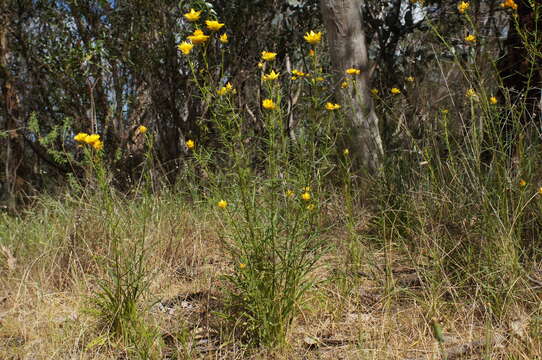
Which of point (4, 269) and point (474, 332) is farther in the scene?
point (4, 269)

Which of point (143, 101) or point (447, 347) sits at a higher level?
point (143, 101)

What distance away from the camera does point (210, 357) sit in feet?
5.64

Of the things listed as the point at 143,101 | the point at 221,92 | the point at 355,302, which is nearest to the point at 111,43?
the point at 143,101

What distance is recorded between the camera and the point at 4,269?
268 centimetres

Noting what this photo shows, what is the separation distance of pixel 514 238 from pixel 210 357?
50.7 inches

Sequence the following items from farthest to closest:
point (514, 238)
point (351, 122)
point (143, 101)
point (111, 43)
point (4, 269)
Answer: point (143, 101)
point (111, 43)
point (351, 122)
point (4, 269)
point (514, 238)

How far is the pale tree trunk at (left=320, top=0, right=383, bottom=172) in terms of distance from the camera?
3.15 m

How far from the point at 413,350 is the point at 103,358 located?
1.13 meters

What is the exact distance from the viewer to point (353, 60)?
3223 millimetres

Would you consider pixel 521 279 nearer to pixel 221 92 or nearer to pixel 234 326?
pixel 234 326

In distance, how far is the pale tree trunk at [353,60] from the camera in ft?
10.3

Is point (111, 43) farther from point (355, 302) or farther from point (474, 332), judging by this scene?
point (474, 332)

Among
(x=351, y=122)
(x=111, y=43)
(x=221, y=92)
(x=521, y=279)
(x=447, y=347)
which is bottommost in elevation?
(x=447, y=347)

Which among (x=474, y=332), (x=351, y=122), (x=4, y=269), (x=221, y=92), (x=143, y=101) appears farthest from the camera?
(x=143, y=101)
